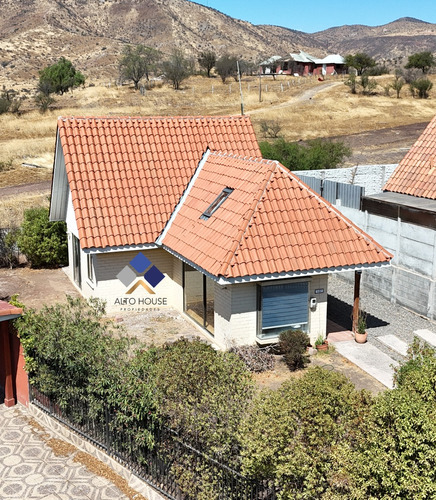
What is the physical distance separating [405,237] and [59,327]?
468 inches

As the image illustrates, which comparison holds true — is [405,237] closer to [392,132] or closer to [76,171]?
[76,171]

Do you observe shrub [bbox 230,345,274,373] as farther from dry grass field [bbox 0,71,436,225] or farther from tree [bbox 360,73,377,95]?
tree [bbox 360,73,377,95]

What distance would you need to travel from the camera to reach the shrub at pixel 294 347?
14567 millimetres

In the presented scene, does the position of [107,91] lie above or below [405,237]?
above

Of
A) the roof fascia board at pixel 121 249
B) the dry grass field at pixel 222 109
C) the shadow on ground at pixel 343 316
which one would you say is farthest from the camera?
the dry grass field at pixel 222 109

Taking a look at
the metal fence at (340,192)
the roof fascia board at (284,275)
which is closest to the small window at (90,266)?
the roof fascia board at (284,275)

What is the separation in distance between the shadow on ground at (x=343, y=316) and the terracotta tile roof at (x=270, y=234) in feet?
8.86

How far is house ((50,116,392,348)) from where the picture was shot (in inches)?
599

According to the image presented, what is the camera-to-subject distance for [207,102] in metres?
67.4

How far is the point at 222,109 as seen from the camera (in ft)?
205

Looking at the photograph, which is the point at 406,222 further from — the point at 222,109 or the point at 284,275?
the point at 222,109

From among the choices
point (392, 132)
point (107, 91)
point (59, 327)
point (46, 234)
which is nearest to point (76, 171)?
point (46, 234)

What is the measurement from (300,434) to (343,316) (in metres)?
11.1

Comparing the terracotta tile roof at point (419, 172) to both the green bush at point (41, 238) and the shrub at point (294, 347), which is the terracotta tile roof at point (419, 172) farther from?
the green bush at point (41, 238)
